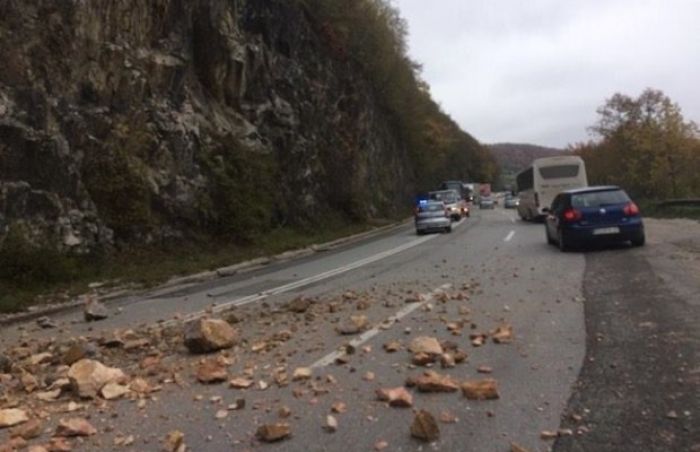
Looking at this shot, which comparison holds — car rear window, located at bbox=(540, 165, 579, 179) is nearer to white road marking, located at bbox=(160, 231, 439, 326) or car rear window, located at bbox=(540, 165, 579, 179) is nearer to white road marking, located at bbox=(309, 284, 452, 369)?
white road marking, located at bbox=(160, 231, 439, 326)

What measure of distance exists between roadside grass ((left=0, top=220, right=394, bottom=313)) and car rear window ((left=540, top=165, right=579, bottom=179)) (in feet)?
42.8

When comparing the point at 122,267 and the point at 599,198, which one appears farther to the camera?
the point at 122,267

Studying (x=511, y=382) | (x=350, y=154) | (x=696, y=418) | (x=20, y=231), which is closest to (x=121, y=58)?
(x=20, y=231)

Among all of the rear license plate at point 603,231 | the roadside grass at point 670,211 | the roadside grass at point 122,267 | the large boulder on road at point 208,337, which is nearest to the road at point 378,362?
the large boulder on road at point 208,337

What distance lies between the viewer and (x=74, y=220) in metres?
18.3

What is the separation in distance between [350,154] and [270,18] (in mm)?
12057

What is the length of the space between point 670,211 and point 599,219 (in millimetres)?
21738

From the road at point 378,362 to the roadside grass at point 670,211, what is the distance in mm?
21074

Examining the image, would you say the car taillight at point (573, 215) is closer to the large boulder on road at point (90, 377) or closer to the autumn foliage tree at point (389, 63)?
the large boulder on road at point (90, 377)

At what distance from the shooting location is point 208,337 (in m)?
7.87

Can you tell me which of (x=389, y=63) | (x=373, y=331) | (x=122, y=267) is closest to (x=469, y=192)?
(x=389, y=63)

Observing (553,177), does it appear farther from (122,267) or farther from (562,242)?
(122,267)

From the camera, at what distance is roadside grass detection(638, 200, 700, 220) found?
33412 mm

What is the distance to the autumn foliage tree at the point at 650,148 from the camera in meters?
51.9
